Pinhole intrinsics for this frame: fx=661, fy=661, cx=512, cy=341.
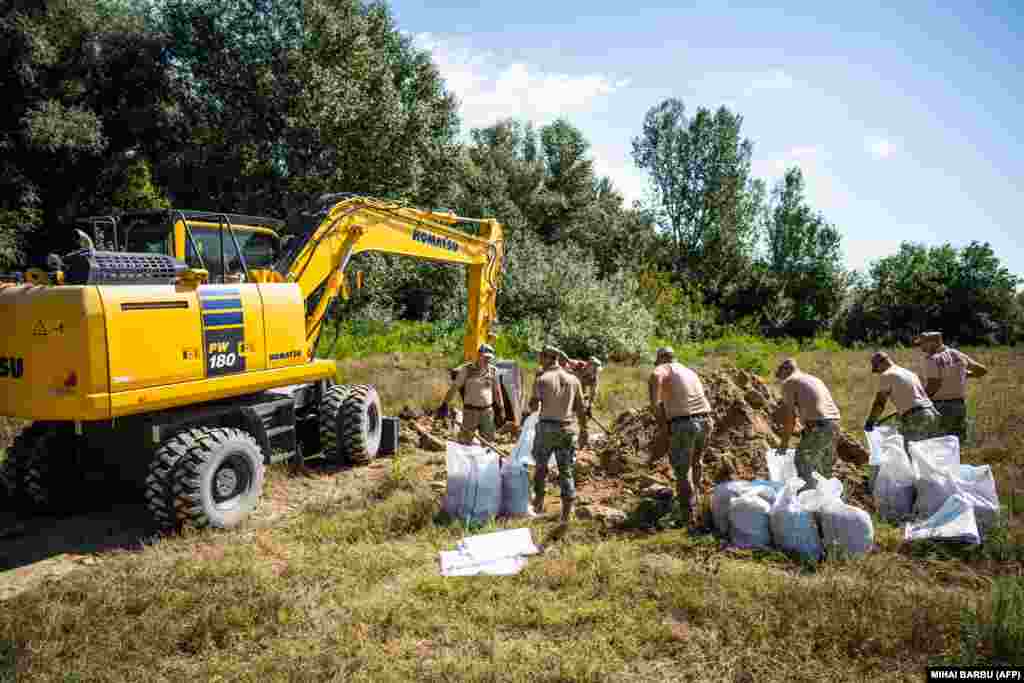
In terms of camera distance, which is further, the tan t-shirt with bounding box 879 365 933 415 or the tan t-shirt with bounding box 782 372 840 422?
the tan t-shirt with bounding box 879 365 933 415

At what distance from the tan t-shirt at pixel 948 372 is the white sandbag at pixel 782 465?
2.20 m

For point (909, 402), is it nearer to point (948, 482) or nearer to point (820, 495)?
point (948, 482)

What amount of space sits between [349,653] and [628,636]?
1.82 meters

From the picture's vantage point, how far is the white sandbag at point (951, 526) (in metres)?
5.43

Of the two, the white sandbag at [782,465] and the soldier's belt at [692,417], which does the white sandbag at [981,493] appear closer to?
the white sandbag at [782,465]

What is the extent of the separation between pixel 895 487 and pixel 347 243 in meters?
6.65

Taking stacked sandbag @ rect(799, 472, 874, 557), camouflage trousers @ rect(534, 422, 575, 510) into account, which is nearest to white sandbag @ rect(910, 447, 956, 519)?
stacked sandbag @ rect(799, 472, 874, 557)

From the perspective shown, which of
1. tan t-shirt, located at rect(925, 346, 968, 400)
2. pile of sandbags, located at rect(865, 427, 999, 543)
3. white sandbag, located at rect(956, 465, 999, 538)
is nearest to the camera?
pile of sandbags, located at rect(865, 427, 999, 543)

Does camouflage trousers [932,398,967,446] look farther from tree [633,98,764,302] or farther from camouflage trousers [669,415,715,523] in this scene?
tree [633,98,764,302]

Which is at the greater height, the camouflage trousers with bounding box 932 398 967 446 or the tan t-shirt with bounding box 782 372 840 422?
the tan t-shirt with bounding box 782 372 840 422

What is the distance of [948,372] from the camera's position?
7.30 m

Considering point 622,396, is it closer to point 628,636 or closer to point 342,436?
point 342,436

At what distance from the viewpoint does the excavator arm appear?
7.93m

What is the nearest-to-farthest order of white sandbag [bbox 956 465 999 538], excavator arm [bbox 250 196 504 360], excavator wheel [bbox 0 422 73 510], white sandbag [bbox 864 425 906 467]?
white sandbag [bbox 956 465 999 538]
white sandbag [bbox 864 425 906 467]
excavator wheel [bbox 0 422 73 510]
excavator arm [bbox 250 196 504 360]
